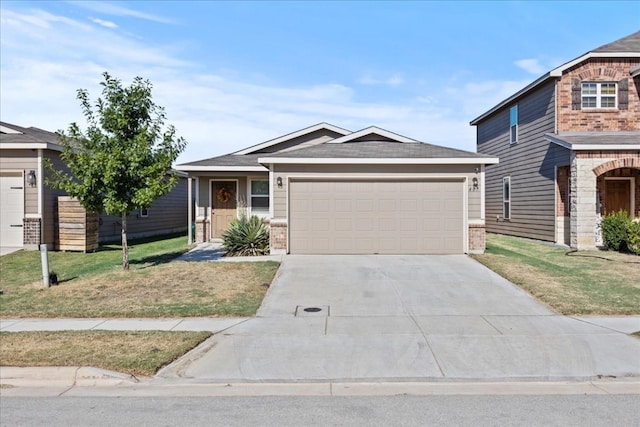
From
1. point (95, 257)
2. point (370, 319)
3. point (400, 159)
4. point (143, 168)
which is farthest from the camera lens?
point (95, 257)

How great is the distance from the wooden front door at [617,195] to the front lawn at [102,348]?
55.9 ft

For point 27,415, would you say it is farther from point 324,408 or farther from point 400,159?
point 400,159

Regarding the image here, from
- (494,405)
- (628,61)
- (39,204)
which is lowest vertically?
(494,405)

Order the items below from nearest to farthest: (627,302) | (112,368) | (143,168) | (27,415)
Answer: (27,415), (112,368), (627,302), (143,168)

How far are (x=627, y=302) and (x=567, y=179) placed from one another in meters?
10.1

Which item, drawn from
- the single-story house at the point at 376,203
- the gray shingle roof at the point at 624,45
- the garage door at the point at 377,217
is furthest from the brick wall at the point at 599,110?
the garage door at the point at 377,217

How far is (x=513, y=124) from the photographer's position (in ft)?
72.9

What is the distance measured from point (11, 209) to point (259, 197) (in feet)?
28.0

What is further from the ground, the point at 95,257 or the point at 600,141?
the point at 600,141

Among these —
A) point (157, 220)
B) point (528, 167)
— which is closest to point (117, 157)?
point (157, 220)

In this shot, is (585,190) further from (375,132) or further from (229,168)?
(229,168)

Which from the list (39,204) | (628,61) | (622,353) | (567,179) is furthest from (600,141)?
(39,204)

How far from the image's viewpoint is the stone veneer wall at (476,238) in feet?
48.2

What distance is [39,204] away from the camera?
53.8 ft
